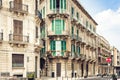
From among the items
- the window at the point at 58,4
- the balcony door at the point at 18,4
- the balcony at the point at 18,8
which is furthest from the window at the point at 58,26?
the balcony door at the point at 18,4

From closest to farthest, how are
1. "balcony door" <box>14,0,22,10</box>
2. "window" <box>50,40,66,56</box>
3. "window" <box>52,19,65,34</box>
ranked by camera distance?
"balcony door" <box>14,0,22,10</box> < "window" <box>50,40,66,56</box> < "window" <box>52,19,65,34</box>

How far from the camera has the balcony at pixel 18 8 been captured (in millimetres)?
37438

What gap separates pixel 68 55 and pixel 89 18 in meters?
26.6

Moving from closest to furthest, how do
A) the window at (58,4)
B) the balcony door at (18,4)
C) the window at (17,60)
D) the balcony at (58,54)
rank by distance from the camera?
the window at (17,60) → the balcony door at (18,4) → the balcony at (58,54) → the window at (58,4)

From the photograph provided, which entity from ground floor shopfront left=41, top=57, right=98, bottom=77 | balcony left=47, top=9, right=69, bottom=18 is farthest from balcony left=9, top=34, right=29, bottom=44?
balcony left=47, top=9, right=69, bottom=18

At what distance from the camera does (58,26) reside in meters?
58.5

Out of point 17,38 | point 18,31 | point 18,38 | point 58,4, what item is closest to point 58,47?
point 58,4

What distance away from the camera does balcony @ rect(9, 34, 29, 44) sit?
37.0 metres

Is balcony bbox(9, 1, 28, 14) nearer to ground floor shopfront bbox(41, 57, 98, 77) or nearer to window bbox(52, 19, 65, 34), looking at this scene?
window bbox(52, 19, 65, 34)

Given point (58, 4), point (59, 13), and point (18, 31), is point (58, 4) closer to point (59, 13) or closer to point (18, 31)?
point (59, 13)

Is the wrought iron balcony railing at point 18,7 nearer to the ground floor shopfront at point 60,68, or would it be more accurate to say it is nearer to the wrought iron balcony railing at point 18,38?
the wrought iron balcony railing at point 18,38

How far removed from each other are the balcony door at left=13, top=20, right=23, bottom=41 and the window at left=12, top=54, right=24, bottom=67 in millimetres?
2108

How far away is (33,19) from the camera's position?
40.8 metres

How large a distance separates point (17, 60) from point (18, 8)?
21.5ft
